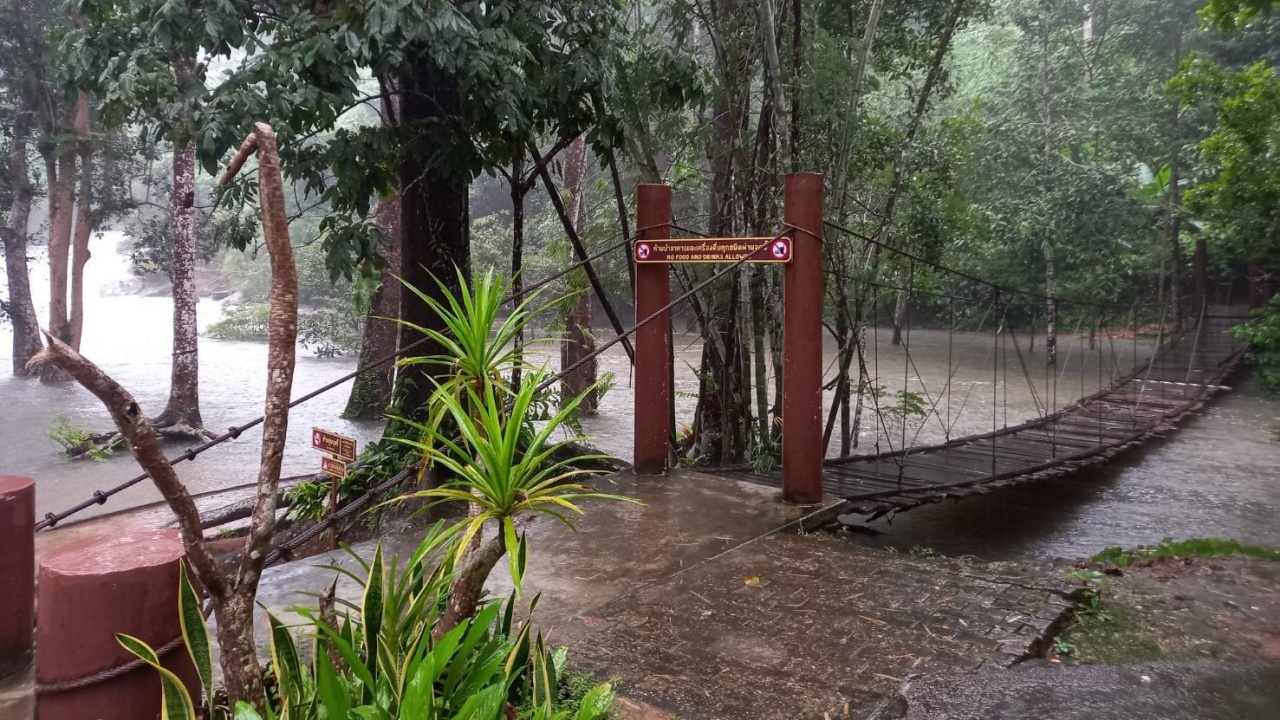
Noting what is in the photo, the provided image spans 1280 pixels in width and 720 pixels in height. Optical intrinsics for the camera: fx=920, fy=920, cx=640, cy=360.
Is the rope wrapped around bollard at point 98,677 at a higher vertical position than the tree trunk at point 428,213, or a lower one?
lower

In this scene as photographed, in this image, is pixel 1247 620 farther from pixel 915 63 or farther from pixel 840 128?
pixel 915 63

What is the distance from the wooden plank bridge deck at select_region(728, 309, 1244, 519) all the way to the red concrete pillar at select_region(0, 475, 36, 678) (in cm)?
308

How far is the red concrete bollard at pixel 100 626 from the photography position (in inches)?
76.1

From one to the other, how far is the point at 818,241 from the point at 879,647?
1.91 m

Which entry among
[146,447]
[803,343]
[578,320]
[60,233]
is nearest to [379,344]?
[578,320]

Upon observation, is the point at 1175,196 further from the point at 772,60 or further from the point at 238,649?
the point at 238,649

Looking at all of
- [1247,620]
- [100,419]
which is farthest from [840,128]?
[100,419]

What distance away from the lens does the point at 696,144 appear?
6.57 meters

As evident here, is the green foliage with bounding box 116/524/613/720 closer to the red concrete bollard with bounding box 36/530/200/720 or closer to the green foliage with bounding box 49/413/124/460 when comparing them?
the red concrete bollard with bounding box 36/530/200/720

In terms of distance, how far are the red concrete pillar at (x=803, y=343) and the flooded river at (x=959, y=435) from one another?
4.97 ft

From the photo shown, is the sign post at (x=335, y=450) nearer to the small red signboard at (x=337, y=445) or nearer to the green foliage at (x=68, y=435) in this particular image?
the small red signboard at (x=337, y=445)

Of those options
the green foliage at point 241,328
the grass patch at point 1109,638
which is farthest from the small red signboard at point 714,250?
the green foliage at point 241,328

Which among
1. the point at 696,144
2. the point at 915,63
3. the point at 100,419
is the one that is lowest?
the point at 100,419

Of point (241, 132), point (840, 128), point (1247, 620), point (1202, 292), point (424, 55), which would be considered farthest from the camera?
point (1202, 292)
